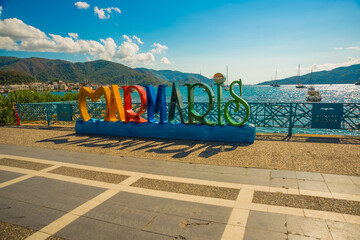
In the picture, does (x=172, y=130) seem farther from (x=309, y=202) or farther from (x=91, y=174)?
(x=309, y=202)

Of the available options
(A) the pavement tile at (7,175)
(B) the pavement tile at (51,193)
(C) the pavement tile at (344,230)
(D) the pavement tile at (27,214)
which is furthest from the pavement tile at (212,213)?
(A) the pavement tile at (7,175)

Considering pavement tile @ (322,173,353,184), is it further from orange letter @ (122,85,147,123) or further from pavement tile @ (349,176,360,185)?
orange letter @ (122,85,147,123)

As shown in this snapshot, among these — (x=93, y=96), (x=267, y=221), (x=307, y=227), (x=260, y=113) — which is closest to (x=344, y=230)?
(x=307, y=227)

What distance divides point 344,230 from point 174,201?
3359 millimetres

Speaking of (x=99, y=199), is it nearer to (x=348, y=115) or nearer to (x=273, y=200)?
(x=273, y=200)

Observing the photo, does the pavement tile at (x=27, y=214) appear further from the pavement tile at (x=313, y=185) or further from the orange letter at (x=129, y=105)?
the orange letter at (x=129, y=105)

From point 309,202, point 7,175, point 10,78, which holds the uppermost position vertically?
point 10,78

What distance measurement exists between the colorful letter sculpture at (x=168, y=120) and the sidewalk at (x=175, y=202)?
10.6 feet

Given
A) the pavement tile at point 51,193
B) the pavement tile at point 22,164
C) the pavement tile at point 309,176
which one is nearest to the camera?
the pavement tile at point 51,193

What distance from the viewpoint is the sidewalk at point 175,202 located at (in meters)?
3.93

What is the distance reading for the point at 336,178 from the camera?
5898 mm

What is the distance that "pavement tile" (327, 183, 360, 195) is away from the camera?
516cm

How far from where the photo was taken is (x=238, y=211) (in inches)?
178

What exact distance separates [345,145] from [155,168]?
26.9 feet
